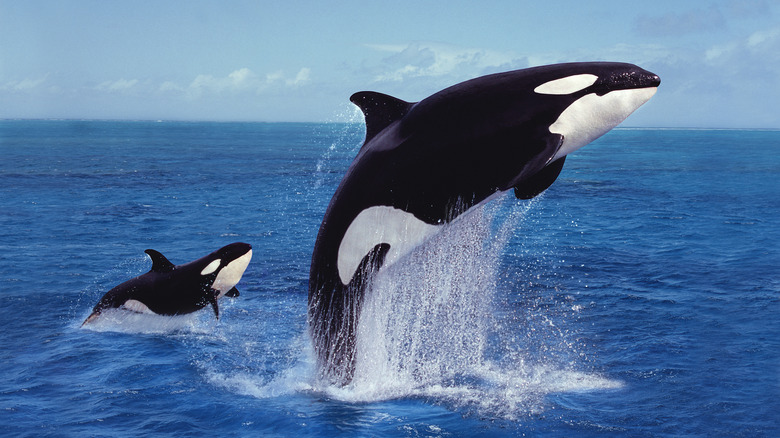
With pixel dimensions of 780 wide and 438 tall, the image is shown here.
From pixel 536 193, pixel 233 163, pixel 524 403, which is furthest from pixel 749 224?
pixel 233 163

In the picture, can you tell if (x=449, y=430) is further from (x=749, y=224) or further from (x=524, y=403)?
(x=749, y=224)

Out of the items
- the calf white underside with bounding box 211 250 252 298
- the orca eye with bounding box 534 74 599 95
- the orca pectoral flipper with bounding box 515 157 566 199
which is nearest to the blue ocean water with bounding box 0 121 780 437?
the calf white underside with bounding box 211 250 252 298

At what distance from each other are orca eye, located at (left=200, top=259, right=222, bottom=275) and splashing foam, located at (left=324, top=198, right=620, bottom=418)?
415 centimetres

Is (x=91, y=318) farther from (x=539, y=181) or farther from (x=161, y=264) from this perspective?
(x=539, y=181)

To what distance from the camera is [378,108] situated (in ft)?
25.3

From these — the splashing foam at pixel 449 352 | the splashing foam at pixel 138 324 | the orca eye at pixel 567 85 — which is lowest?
the splashing foam at pixel 138 324

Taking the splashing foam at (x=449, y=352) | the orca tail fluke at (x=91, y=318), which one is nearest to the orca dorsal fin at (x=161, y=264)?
the orca tail fluke at (x=91, y=318)

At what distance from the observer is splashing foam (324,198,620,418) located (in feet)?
29.2

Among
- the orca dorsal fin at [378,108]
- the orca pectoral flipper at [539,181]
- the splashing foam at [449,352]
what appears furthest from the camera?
the splashing foam at [449,352]

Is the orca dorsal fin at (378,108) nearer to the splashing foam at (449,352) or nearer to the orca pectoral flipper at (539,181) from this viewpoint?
the splashing foam at (449,352)

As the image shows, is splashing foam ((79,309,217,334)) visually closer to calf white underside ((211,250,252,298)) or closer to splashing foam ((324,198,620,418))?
calf white underside ((211,250,252,298))

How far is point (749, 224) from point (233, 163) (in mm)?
53342

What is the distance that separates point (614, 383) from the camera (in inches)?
439

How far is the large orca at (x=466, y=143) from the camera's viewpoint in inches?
273
